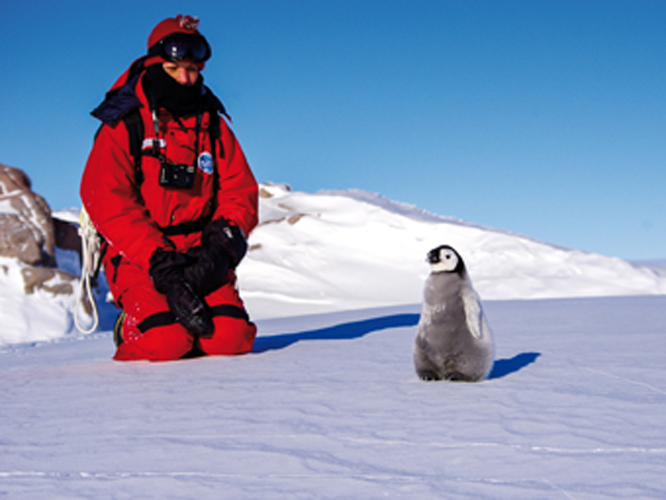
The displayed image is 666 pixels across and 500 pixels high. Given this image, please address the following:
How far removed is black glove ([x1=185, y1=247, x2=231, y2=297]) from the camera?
304 centimetres

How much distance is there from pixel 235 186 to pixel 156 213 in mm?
438

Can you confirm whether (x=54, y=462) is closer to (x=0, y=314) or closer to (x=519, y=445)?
(x=519, y=445)

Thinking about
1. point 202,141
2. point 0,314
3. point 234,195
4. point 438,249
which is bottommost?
point 0,314

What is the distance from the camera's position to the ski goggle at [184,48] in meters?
3.10

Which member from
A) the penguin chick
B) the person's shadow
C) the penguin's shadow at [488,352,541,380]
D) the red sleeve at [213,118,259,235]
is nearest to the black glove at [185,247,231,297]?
the red sleeve at [213,118,259,235]

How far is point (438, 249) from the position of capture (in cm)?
231

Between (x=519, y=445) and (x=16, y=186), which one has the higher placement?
(x=16, y=186)

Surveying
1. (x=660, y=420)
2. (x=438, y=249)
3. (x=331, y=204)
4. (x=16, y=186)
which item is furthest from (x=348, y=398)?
(x=331, y=204)

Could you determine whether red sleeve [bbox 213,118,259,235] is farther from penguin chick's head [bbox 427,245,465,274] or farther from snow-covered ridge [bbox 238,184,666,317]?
snow-covered ridge [bbox 238,184,666,317]

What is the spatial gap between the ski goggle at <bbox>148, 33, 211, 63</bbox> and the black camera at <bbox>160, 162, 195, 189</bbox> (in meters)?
0.51

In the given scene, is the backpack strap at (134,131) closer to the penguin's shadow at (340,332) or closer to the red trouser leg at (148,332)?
the red trouser leg at (148,332)

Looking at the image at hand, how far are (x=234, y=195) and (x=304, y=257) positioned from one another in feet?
34.5

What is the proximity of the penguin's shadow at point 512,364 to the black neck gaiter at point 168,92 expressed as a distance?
1.90 meters

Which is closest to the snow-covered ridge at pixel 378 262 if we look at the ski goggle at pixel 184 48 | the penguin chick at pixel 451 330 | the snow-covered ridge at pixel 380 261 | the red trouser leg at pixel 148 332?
the snow-covered ridge at pixel 380 261
